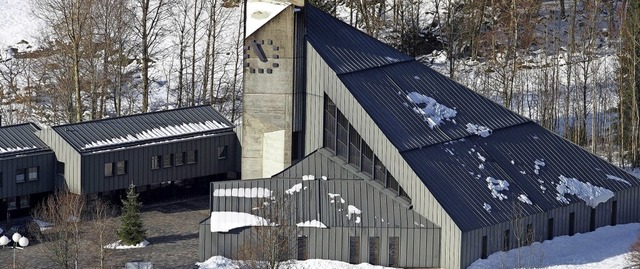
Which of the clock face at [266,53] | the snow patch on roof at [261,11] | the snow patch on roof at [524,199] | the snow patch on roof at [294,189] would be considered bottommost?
the snow patch on roof at [524,199]

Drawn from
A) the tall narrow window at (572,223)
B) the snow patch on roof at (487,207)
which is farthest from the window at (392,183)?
the tall narrow window at (572,223)

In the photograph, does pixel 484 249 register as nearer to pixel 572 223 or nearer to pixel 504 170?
pixel 504 170

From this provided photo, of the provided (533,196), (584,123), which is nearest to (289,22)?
(533,196)

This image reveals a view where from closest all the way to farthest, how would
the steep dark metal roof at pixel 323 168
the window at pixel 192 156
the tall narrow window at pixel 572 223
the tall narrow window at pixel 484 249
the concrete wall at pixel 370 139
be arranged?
1. the concrete wall at pixel 370 139
2. the tall narrow window at pixel 484 249
3. the steep dark metal roof at pixel 323 168
4. the tall narrow window at pixel 572 223
5. the window at pixel 192 156

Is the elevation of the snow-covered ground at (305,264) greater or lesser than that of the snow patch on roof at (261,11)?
lesser

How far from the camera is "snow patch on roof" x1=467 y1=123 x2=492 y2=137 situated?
234 feet

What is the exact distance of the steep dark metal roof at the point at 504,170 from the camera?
2613 inches

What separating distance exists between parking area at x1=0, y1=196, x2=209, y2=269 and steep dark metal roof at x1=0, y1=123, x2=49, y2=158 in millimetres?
6228

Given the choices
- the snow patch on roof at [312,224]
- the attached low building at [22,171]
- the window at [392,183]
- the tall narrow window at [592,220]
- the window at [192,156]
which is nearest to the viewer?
the snow patch on roof at [312,224]

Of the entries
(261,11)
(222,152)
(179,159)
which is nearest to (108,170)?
(179,159)

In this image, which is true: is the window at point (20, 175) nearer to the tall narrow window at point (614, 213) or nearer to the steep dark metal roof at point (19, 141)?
the steep dark metal roof at point (19, 141)

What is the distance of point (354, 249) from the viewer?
215 feet

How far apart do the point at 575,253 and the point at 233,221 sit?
15.5 m

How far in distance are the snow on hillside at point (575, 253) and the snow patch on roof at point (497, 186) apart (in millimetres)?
2600
